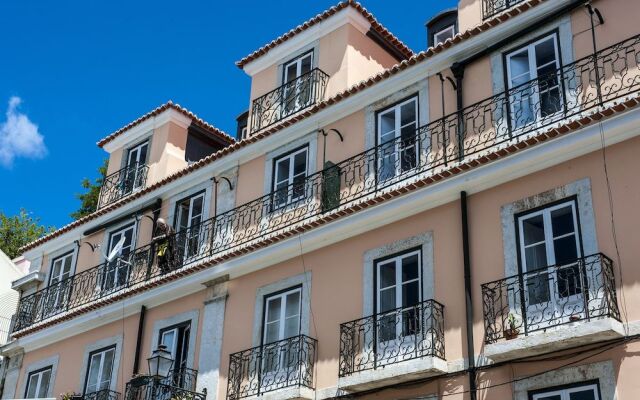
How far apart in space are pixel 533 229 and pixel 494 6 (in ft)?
14.6

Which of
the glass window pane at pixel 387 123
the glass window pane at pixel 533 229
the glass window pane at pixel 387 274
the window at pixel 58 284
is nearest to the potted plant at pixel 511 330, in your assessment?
the glass window pane at pixel 533 229

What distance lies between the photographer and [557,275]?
1214 centimetres

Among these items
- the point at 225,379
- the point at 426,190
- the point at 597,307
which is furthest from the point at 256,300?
the point at 597,307

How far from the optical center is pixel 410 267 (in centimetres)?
1432

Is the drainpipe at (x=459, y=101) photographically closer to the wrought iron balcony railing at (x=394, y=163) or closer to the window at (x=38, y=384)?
the wrought iron balcony railing at (x=394, y=163)

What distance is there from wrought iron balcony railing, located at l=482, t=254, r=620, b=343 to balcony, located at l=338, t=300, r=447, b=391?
82cm

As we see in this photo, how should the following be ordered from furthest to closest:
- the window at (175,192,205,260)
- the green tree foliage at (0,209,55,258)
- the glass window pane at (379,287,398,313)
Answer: the green tree foliage at (0,209,55,258) < the window at (175,192,205,260) < the glass window pane at (379,287,398,313)

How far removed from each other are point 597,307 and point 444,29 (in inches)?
299

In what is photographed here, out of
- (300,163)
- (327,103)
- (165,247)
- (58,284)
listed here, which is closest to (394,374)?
(300,163)

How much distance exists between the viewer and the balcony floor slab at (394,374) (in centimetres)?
1270

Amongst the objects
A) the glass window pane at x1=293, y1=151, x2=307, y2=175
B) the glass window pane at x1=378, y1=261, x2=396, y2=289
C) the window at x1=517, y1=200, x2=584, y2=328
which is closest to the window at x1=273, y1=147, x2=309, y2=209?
the glass window pane at x1=293, y1=151, x2=307, y2=175

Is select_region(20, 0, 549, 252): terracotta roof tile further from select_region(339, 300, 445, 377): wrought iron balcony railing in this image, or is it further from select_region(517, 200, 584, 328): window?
select_region(339, 300, 445, 377): wrought iron balcony railing

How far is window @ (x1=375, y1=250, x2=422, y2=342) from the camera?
1363 centimetres

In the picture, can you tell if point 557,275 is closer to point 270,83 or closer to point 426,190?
point 426,190
